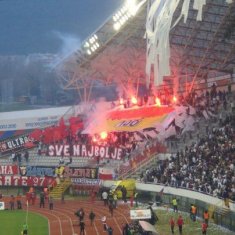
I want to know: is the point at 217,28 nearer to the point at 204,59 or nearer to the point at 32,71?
the point at 204,59

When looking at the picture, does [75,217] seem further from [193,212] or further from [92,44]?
[92,44]

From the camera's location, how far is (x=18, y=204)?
133 ft

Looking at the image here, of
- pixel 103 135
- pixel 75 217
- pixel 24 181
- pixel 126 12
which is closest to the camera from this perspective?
pixel 75 217

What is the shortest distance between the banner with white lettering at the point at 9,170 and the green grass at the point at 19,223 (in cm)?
892

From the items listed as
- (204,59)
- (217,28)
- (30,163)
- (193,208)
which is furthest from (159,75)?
(30,163)

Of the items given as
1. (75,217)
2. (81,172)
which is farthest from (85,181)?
(75,217)

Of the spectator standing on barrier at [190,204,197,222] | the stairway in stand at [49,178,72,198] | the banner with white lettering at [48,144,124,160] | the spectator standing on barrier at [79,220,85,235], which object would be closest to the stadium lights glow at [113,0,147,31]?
the banner with white lettering at [48,144,124,160]

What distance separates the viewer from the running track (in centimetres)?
3228

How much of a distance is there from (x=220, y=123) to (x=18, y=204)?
1364 centimetres

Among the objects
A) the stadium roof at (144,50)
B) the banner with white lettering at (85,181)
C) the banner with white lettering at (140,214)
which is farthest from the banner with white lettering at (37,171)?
the banner with white lettering at (140,214)

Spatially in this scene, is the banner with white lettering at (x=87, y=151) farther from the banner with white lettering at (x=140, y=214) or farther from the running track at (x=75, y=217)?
the banner with white lettering at (x=140, y=214)

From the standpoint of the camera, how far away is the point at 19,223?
34938 mm

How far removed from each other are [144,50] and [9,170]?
43.8 feet

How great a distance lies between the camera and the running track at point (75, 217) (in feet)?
106
